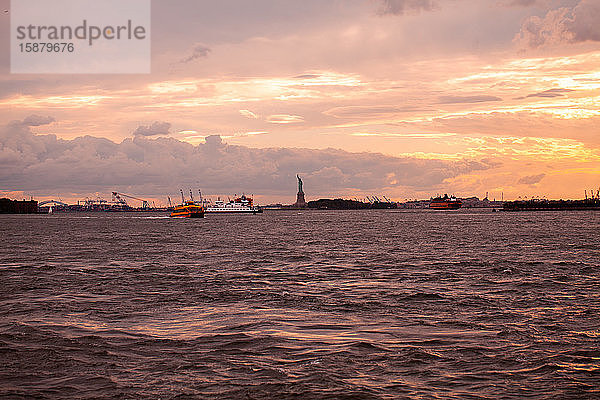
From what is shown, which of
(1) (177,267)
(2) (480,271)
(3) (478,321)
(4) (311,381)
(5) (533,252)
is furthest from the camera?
(5) (533,252)

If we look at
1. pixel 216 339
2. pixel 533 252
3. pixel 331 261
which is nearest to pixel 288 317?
pixel 216 339

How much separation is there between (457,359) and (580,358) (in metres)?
3.31

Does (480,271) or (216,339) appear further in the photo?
(480,271)

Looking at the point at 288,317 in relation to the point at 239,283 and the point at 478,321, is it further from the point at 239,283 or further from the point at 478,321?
the point at 239,283

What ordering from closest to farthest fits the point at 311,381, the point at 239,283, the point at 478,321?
the point at 311,381, the point at 478,321, the point at 239,283

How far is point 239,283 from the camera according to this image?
31781mm

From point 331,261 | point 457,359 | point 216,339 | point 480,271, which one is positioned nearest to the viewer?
point 457,359

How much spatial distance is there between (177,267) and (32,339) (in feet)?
76.8

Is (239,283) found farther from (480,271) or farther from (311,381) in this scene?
(311,381)

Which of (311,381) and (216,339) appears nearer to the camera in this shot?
(311,381)

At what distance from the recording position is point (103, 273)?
125 ft

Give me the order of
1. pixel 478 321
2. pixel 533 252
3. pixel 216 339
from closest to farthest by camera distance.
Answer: pixel 216 339
pixel 478 321
pixel 533 252

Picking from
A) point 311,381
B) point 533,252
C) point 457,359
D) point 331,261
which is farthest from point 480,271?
point 311,381

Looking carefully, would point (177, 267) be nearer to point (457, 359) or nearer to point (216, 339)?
point (216, 339)
